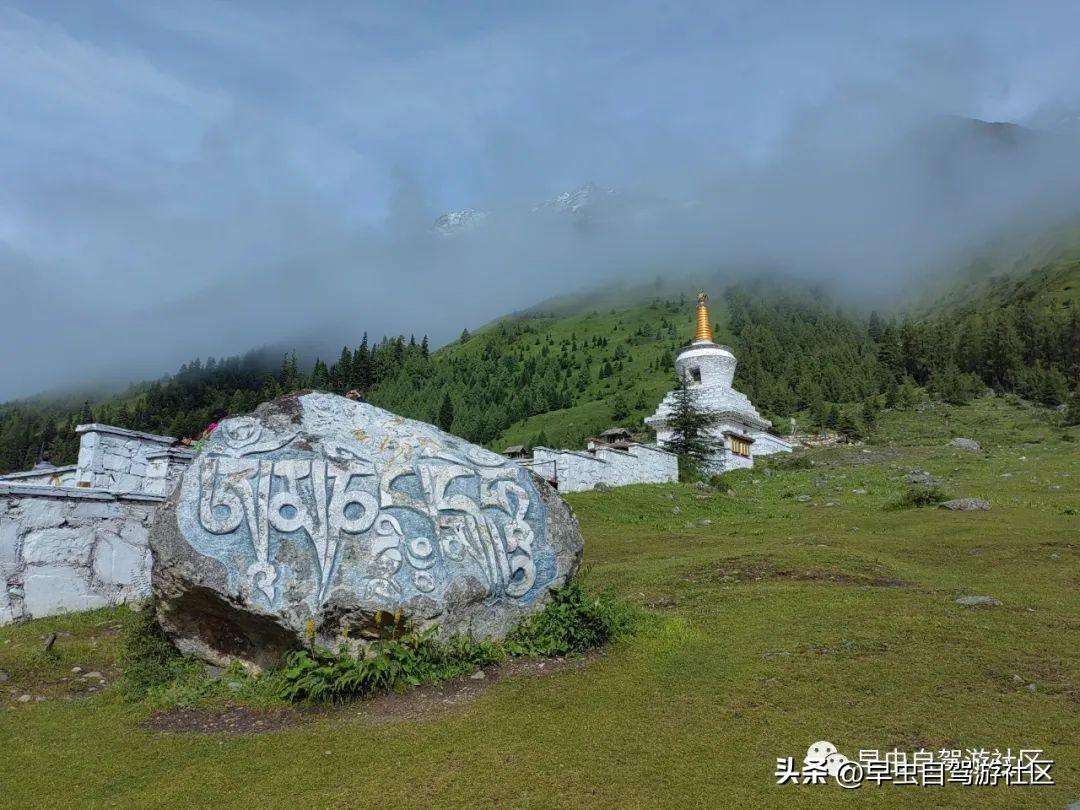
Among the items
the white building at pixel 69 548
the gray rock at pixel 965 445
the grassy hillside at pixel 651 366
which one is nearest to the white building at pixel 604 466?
the white building at pixel 69 548

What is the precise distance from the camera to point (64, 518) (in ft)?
35.8

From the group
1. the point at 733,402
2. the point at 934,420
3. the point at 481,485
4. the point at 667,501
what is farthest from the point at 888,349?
the point at 481,485

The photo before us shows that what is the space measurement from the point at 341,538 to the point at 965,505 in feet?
52.3

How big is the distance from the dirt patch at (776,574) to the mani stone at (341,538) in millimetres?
3537

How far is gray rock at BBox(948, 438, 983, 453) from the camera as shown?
39691 mm

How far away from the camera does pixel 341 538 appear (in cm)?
791

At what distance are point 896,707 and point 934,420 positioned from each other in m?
56.5

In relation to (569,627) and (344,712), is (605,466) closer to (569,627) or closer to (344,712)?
(569,627)

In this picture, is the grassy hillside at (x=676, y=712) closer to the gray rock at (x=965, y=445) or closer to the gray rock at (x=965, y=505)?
the gray rock at (x=965, y=505)

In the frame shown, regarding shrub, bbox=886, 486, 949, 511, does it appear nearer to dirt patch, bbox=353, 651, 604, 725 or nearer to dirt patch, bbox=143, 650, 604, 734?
dirt patch, bbox=353, 651, 604, 725

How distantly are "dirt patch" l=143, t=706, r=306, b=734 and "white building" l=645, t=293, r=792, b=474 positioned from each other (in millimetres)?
29835

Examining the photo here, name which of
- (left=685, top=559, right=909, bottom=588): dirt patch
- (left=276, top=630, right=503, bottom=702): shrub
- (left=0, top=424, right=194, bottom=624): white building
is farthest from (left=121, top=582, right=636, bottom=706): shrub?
(left=685, top=559, right=909, bottom=588): dirt patch

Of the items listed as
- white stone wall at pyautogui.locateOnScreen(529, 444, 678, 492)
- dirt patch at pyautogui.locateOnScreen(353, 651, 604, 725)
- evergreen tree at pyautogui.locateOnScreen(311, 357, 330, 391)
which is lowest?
dirt patch at pyautogui.locateOnScreen(353, 651, 604, 725)

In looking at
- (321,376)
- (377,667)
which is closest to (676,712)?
(377,667)
